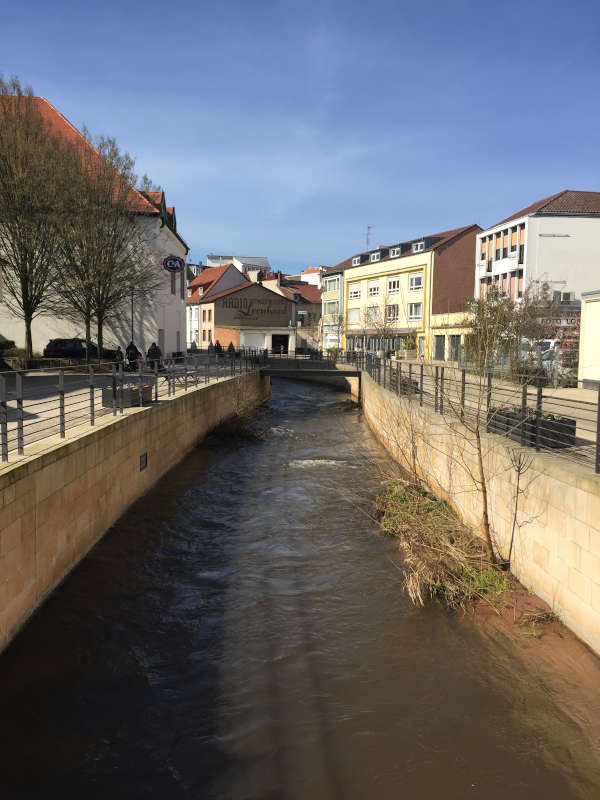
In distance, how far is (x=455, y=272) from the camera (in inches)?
2165

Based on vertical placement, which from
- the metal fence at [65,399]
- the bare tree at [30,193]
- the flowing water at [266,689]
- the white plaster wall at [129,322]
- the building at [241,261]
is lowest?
the flowing water at [266,689]

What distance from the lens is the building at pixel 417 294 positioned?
53.6m

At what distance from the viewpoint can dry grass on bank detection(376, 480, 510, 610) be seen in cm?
838

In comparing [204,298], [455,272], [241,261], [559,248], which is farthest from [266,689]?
[241,261]

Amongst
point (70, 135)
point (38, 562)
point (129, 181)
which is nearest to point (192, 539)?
point (38, 562)

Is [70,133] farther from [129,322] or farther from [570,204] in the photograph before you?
[570,204]

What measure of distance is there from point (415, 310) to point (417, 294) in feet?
4.55

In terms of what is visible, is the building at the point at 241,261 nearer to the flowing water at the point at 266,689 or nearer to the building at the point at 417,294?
the building at the point at 417,294

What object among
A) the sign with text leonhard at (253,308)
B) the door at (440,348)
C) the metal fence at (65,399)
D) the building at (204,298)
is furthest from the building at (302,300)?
the metal fence at (65,399)

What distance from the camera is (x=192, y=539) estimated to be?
11398 millimetres

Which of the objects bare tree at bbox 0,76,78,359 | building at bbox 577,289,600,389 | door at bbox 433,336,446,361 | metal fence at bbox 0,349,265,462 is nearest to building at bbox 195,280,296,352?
door at bbox 433,336,446,361

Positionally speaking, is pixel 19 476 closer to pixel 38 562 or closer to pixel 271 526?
pixel 38 562

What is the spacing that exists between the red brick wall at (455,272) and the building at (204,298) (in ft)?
87.0

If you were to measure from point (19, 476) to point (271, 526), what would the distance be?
5.87 m
